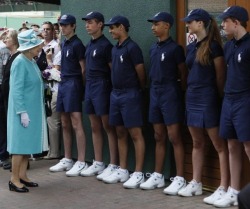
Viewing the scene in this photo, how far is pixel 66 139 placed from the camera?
27.8ft

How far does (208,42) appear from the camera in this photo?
20.5ft

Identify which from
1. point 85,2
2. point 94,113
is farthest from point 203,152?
point 85,2

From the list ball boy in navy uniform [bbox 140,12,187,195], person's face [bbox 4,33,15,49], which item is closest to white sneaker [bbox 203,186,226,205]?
ball boy in navy uniform [bbox 140,12,187,195]

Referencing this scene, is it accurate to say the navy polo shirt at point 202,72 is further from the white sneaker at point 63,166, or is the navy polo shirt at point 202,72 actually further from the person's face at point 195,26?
the white sneaker at point 63,166

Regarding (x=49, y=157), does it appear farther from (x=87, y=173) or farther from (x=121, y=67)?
(x=121, y=67)

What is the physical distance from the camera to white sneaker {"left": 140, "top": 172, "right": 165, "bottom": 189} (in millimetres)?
7114

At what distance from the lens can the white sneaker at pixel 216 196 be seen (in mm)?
6344

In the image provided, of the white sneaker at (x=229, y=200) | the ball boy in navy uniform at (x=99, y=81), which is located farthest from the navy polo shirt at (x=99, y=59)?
the white sneaker at (x=229, y=200)

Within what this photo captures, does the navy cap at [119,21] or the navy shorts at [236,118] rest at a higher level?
the navy cap at [119,21]

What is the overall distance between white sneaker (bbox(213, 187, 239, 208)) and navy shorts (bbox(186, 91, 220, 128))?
0.73 meters

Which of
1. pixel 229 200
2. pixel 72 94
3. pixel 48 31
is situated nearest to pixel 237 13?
pixel 229 200

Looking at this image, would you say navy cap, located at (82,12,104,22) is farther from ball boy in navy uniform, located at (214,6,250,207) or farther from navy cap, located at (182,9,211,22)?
A: ball boy in navy uniform, located at (214,6,250,207)

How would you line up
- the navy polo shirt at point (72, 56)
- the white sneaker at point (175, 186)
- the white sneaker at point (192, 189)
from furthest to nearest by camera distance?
the navy polo shirt at point (72, 56)
the white sneaker at point (175, 186)
the white sneaker at point (192, 189)

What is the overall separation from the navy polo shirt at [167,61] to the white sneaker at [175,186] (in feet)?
3.80
